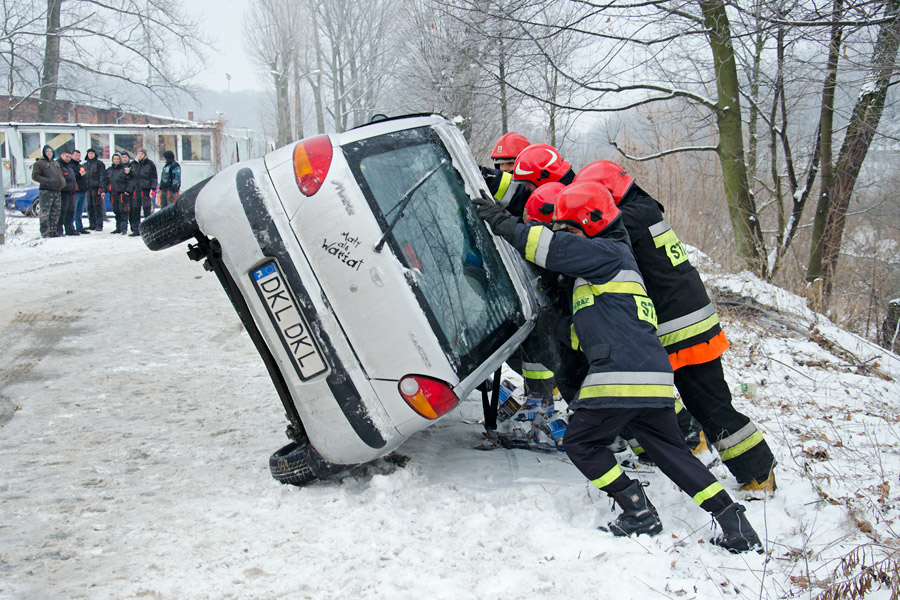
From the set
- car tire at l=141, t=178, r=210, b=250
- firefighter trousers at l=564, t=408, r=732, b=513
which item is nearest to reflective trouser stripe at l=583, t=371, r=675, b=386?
firefighter trousers at l=564, t=408, r=732, b=513

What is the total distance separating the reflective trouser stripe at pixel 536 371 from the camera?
4.32 meters

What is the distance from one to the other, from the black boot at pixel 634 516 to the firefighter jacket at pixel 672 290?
943mm

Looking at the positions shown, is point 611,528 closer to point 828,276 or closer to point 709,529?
point 709,529

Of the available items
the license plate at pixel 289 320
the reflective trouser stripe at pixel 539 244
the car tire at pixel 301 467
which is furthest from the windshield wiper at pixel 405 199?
the car tire at pixel 301 467

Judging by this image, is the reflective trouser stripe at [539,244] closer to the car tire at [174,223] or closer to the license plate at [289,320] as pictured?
the license plate at [289,320]

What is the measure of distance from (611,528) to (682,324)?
123 cm

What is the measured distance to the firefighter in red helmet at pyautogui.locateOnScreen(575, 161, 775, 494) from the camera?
12.1ft

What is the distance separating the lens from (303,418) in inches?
130

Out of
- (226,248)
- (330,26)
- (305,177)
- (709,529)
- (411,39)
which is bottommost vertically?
(709,529)

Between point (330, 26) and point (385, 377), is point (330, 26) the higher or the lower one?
the higher one

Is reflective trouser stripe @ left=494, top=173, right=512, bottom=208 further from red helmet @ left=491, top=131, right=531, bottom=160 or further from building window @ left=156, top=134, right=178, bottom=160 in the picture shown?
building window @ left=156, top=134, right=178, bottom=160

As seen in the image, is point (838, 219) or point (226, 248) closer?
point (226, 248)

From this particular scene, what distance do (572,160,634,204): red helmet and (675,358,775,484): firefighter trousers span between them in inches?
40.8

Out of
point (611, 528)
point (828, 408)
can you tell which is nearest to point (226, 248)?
point (611, 528)
